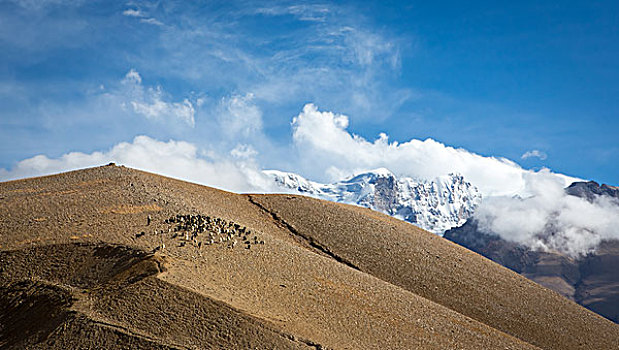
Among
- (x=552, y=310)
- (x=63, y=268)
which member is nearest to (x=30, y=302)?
(x=63, y=268)

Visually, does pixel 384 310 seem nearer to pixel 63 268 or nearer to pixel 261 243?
pixel 261 243

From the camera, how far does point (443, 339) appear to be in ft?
72.3

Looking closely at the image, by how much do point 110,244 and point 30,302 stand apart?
3980mm

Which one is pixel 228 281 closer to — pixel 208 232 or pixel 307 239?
pixel 208 232

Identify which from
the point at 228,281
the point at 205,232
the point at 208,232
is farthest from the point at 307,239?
the point at 228,281

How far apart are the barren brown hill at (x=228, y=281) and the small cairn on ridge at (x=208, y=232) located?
11 cm

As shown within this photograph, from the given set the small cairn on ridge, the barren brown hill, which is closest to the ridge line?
the barren brown hill

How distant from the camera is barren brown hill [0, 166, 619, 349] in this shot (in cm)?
1733

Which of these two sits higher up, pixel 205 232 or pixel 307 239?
pixel 307 239

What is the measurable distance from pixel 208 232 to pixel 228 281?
5.04 m

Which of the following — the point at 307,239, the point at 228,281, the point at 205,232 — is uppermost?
the point at 307,239

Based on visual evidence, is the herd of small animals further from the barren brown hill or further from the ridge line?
the ridge line

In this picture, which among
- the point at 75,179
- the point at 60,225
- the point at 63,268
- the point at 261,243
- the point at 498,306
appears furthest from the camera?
the point at 75,179

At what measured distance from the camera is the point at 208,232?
82.8 ft
